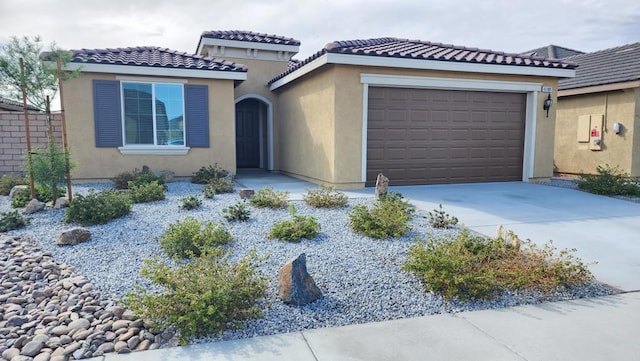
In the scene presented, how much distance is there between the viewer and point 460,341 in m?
3.15

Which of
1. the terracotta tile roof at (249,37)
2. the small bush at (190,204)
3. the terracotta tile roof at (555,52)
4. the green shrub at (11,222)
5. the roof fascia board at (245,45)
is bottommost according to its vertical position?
the green shrub at (11,222)

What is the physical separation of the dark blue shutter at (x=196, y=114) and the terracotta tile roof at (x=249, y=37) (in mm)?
3390

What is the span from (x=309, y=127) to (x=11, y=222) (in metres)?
6.94

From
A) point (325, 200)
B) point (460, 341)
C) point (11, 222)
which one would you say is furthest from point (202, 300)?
point (11, 222)

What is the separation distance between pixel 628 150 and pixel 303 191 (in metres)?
9.89

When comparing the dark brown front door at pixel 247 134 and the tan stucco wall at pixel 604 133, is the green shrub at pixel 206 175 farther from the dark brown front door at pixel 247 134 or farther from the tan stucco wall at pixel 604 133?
the tan stucco wall at pixel 604 133

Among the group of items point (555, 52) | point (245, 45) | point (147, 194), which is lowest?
point (147, 194)

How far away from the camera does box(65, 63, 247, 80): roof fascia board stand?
10.1 metres

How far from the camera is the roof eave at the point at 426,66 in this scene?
919 centimetres

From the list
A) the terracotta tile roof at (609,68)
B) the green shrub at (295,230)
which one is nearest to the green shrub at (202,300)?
the green shrub at (295,230)

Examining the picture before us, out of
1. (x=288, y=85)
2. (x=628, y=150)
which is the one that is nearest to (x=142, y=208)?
(x=288, y=85)

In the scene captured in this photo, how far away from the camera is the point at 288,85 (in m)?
12.7

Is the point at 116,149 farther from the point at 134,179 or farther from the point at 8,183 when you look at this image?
the point at 8,183

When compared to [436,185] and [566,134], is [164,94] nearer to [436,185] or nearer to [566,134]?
[436,185]
